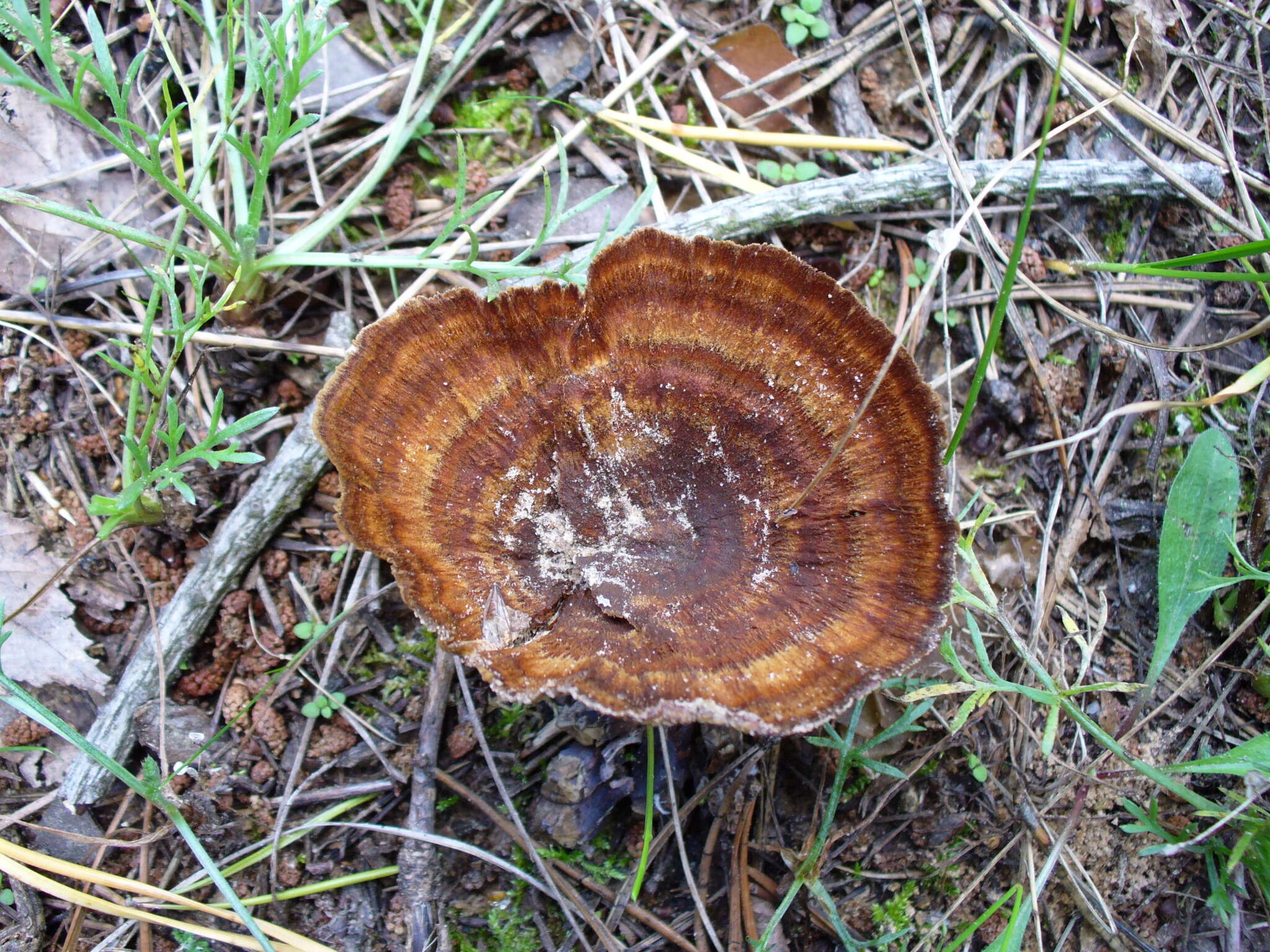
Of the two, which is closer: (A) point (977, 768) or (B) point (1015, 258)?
(B) point (1015, 258)

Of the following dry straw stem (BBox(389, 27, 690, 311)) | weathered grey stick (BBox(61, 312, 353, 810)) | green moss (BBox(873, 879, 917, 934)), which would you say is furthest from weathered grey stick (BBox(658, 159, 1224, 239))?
green moss (BBox(873, 879, 917, 934))

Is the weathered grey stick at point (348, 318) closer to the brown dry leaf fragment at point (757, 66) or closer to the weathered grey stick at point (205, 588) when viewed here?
the weathered grey stick at point (205, 588)

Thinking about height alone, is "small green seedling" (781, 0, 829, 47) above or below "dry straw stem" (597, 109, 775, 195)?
above

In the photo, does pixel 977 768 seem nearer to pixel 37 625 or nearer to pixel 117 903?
pixel 117 903

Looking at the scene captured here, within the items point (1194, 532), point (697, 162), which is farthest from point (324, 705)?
point (1194, 532)

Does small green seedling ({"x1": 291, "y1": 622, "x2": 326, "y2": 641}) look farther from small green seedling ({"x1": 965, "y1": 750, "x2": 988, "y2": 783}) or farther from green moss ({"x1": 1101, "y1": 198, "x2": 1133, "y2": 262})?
green moss ({"x1": 1101, "y1": 198, "x2": 1133, "y2": 262})
